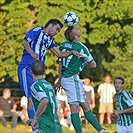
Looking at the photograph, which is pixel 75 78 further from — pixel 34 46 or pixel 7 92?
pixel 7 92

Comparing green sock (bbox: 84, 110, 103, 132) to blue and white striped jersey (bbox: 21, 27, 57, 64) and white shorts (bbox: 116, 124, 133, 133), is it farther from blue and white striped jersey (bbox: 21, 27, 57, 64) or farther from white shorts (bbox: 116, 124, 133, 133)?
blue and white striped jersey (bbox: 21, 27, 57, 64)

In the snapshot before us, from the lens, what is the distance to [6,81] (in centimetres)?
2631

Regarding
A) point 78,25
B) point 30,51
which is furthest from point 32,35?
point 78,25

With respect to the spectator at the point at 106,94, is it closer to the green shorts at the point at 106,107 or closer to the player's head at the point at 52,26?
the green shorts at the point at 106,107

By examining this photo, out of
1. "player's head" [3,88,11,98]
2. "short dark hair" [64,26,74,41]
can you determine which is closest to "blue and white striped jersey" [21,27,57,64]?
"short dark hair" [64,26,74,41]

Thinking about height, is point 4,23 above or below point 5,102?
above

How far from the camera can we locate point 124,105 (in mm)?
12500

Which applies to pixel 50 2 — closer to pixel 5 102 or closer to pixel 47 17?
pixel 47 17

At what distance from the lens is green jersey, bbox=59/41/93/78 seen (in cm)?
1205

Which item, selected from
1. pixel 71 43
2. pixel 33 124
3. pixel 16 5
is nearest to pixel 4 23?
pixel 16 5

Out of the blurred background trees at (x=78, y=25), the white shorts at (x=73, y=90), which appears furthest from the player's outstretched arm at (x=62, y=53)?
the blurred background trees at (x=78, y=25)

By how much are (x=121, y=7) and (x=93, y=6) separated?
1004 mm

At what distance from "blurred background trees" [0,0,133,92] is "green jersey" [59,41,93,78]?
10953 mm

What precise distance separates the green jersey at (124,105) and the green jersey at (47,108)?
331 centimetres
